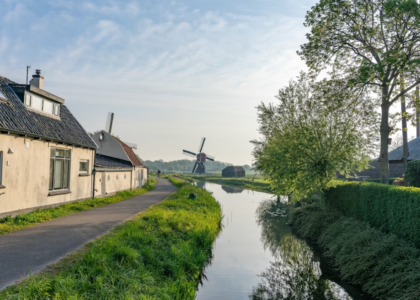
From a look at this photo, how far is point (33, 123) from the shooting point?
39.8 feet

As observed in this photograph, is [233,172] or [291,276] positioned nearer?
[291,276]

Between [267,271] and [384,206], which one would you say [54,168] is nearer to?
[267,271]

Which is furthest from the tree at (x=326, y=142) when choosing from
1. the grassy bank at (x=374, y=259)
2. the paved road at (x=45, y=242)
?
the paved road at (x=45, y=242)

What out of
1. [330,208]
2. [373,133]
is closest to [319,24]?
[373,133]

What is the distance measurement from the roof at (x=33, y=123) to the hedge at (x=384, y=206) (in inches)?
492

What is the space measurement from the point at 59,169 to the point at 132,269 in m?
8.80

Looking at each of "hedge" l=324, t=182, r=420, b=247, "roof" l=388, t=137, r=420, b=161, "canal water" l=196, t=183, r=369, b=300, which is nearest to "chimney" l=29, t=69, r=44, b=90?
"canal water" l=196, t=183, r=369, b=300

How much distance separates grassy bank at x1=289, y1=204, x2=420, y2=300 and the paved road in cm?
748

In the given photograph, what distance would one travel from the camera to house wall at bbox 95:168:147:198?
18125 millimetres

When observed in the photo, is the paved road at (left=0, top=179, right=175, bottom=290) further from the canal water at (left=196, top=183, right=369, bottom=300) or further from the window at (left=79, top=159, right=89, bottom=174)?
the window at (left=79, top=159, right=89, bottom=174)

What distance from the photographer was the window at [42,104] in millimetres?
13127

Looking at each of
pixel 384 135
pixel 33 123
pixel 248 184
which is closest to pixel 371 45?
pixel 384 135

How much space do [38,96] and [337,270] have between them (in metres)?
A: 13.9

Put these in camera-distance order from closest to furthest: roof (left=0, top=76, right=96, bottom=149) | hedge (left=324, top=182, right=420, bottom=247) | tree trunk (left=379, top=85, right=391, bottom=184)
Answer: hedge (left=324, top=182, right=420, bottom=247), roof (left=0, top=76, right=96, bottom=149), tree trunk (left=379, top=85, right=391, bottom=184)
